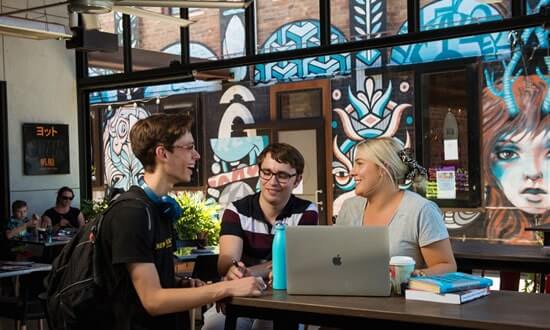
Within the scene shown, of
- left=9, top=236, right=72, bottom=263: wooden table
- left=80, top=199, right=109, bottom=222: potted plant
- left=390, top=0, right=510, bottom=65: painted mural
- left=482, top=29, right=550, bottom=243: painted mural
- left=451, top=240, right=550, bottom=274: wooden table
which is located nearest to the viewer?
left=451, top=240, right=550, bottom=274: wooden table

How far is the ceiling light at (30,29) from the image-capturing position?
525cm

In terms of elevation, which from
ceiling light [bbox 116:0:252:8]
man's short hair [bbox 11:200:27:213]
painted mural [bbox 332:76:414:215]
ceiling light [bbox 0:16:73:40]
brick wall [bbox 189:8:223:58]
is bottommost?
man's short hair [bbox 11:200:27:213]

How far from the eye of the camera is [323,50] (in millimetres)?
7039

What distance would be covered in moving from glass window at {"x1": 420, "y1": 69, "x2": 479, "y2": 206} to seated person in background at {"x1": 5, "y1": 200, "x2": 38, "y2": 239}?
4166 millimetres

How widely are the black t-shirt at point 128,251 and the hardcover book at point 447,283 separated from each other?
0.90 m

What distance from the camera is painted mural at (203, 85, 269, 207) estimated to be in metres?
9.73

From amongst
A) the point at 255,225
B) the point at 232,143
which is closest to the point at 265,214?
the point at 255,225

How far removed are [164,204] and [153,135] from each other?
0.25 metres

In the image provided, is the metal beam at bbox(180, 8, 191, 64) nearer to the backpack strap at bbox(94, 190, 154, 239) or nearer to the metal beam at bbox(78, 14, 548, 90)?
the metal beam at bbox(78, 14, 548, 90)

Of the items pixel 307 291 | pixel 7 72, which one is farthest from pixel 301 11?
pixel 307 291

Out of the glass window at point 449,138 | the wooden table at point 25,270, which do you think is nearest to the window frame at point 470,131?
the glass window at point 449,138

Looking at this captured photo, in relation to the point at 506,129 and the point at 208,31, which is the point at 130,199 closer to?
the point at 208,31

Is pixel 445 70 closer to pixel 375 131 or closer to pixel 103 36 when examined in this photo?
pixel 375 131

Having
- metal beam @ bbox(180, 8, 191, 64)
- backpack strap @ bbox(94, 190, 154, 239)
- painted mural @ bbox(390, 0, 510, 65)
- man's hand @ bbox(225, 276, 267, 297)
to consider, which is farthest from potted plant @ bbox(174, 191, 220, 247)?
backpack strap @ bbox(94, 190, 154, 239)
